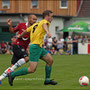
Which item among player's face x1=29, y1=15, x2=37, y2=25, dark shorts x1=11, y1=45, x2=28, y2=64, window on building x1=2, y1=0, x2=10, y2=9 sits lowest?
dark shorts x1=11, y1=45, x2=28, y2=64

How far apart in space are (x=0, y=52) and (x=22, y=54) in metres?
24.1

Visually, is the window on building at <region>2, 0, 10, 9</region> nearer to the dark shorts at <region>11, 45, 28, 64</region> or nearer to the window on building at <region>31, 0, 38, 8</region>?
the window on building at <region>31, 0, 38, 8</region>

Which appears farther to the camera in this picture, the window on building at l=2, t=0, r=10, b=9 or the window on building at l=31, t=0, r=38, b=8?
the window on building at l=31, t=0, r=38, b=8

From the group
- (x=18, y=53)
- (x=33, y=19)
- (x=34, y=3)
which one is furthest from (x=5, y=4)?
(x=33, y=19)

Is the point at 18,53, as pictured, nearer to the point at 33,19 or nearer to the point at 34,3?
the point at 33,19

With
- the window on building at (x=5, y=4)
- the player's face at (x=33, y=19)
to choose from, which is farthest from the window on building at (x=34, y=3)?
the player's face at (x=33, y=19)

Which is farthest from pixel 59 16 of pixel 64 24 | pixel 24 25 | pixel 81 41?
pixel 24 25

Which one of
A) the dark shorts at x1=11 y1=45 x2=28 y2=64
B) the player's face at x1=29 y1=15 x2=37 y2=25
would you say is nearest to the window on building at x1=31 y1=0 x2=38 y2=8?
the dark shorts at x1=11 y1=45 x2=28 y2=64

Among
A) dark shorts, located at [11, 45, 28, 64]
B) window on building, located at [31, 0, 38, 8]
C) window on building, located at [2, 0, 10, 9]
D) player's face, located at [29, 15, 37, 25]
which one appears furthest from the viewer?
window on building, located at [31, 0, 38, 8]

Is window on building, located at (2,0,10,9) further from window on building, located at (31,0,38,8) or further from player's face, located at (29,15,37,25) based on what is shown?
player's face, located at (29,15,37,25)

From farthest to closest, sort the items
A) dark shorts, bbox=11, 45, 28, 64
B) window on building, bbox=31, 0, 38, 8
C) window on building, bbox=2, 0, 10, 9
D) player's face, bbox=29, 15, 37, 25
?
window on building, bbox=31, 0, 38, 8
window on building, bbox=2, 0, 10, 9
dark shorts, bbox=11, 45, 28, 64
player's face, bbox=29, 15, 37, 25

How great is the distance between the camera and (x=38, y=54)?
927cm

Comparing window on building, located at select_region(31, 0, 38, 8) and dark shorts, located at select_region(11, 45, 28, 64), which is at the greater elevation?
window on building, located at select_region(31, 0, 38, 8)

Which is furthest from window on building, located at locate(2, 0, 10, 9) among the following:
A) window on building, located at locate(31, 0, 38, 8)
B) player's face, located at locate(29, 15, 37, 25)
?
player's face, located at locate(29, 15, 37, 25)
